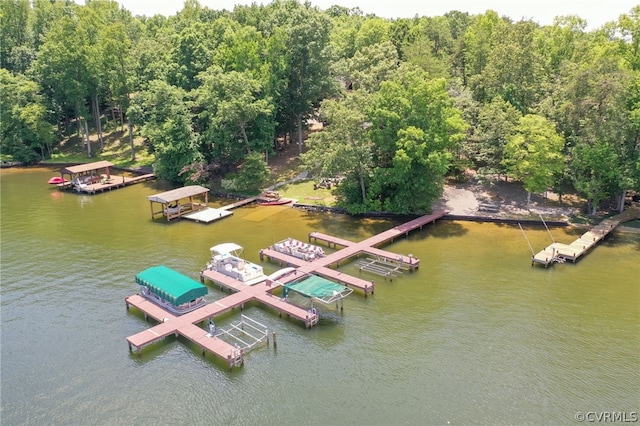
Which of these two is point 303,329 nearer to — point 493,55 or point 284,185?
point 284,185

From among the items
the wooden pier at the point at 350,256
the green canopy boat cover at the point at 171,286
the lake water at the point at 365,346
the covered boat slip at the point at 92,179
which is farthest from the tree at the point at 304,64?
the green canopy boat cover at the point at 171,286

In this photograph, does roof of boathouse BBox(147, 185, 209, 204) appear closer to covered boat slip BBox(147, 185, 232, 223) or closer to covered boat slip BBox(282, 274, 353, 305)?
covered boat slip BBox(147, 185, 232, 223)

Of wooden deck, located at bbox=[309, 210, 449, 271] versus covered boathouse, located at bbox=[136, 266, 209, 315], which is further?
wooden deck, located at bbox=[309, 210, 449, 271]

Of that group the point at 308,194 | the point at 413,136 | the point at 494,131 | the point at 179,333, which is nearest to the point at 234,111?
the point at 308,194

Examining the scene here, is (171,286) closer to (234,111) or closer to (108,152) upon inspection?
(234,111)
